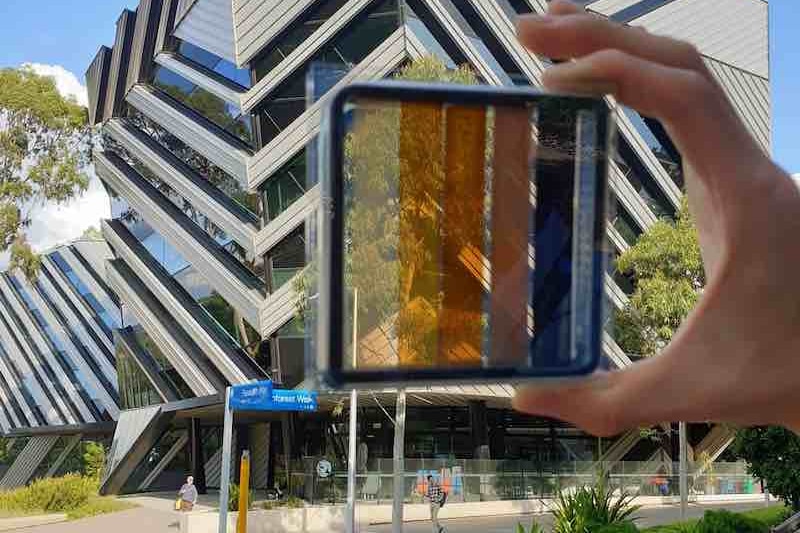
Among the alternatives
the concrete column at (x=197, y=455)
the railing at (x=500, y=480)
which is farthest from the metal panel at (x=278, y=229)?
the concrete column at (x=197, y=455)

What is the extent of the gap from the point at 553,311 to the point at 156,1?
127ft

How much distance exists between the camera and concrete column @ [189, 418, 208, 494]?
130ft

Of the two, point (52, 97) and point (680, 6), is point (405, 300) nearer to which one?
point (52, 97)

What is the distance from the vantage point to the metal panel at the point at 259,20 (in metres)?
30.6

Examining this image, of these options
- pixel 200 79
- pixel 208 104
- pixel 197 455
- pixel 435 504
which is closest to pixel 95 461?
pixel 197 455

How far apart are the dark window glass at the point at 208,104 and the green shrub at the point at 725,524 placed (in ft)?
67.4

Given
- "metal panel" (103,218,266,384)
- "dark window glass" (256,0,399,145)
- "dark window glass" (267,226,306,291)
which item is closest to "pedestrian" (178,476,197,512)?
"metal panel" (103,218,266,384)

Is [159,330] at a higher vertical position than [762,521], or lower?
higher

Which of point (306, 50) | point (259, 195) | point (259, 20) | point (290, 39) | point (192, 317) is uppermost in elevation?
point (259, 20)

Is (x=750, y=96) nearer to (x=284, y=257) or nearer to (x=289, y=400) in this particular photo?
(x=284, y=257)

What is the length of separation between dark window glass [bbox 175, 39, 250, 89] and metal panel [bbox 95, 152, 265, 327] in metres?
5.38

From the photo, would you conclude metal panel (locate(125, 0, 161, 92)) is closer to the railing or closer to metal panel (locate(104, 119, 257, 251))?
metal panel (locate(104, 119, 257, 251))

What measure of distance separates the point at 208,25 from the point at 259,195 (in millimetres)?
7203

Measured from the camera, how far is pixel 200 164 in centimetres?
3359
